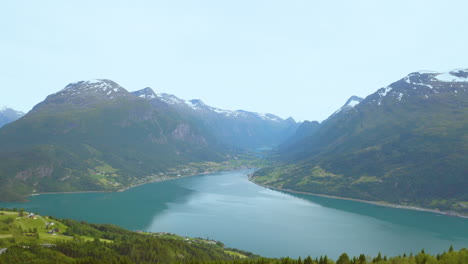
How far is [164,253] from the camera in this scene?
99.6 m

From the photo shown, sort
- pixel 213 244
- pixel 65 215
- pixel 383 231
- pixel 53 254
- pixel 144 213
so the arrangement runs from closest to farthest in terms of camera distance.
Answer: pixel 53 254
pixel 213 244
pixel 383 231
pixel 65 215
pixel 144 213

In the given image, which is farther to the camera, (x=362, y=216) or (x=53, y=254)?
(x=362, y=216)

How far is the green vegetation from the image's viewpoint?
75731 mm

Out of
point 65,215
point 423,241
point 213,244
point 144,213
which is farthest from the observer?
point 144,213

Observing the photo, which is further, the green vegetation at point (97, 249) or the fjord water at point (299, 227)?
the fjord water at point (299, 227)

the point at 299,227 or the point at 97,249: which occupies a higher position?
the point at 97,249

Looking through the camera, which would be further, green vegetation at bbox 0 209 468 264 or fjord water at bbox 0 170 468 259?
fjord water at bbox 0 170 468 259

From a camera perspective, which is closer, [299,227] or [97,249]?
[97,249]

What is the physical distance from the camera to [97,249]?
96.4 m

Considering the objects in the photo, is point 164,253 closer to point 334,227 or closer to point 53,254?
point 53,254

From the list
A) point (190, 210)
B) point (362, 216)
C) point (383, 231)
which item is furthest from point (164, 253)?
point (362, 216)

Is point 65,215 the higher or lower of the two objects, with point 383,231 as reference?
lower

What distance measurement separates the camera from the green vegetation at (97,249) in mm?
75731

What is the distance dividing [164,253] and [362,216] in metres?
134
